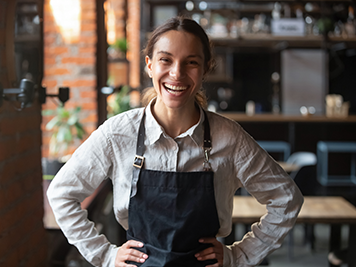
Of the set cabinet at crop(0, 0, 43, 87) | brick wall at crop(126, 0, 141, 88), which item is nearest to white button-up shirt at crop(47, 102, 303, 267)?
cabinet at crop(0, 0, 43, 87)

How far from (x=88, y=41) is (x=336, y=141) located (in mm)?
4013

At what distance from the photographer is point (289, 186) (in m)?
1.28

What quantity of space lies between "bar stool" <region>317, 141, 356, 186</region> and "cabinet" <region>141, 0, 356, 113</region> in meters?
0.78

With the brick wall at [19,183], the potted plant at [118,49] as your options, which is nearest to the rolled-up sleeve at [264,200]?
the brick wall at [19,183]

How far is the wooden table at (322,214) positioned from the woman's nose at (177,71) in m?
1.15

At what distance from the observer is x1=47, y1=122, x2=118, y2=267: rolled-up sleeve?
1213 millimetres

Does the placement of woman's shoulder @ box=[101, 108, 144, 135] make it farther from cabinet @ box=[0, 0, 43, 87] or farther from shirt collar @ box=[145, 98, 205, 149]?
cabinet @ box=[0, 0, 43, 87]

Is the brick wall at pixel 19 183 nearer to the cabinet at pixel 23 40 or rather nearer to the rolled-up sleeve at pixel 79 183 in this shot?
the cabinet at pixel 23 40

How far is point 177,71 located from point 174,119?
0.19 m

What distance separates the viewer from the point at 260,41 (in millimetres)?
5188

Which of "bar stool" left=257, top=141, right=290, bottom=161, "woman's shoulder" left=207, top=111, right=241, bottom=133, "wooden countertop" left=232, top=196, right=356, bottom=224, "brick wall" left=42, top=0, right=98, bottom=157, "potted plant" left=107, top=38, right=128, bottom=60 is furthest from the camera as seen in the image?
"bar stool" left=257, top=141, right=290, bottom=161

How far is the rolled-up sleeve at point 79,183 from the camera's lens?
1.21 meters

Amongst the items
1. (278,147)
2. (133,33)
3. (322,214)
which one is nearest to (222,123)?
(322,214)

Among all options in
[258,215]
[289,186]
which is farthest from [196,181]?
[258,215]
